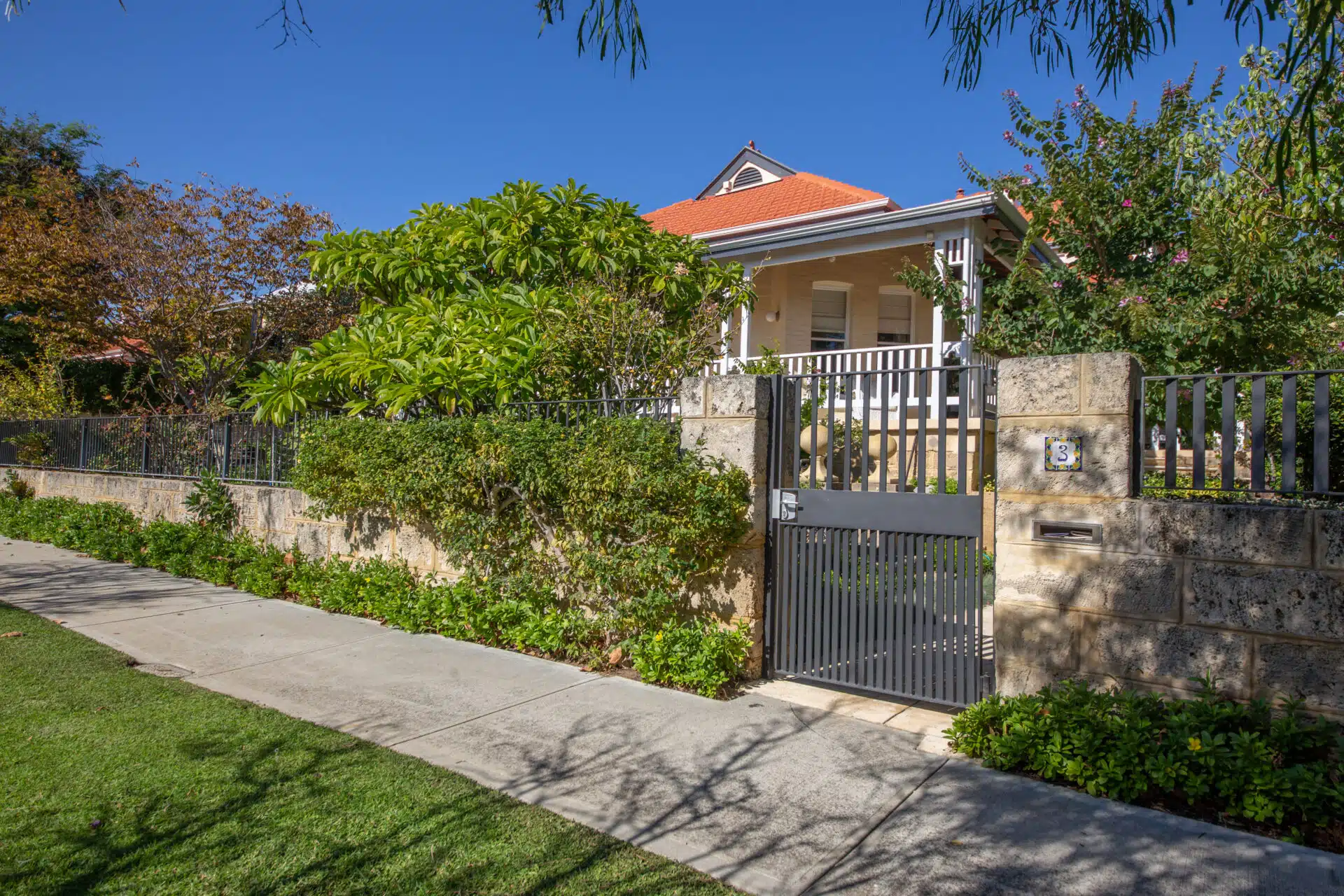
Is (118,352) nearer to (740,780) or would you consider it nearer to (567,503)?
(567,503)

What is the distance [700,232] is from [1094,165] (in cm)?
935

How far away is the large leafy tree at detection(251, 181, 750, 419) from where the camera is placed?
7.41 meters

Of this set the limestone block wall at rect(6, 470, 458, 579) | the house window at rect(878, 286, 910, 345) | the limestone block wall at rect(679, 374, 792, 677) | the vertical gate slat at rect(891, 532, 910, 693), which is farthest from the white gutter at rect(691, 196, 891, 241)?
the vertical gate slat at rect(891, 532, 910, 693)

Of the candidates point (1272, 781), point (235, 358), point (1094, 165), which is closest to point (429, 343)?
point (1272, 781)

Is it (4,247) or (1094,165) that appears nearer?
(1094,165)

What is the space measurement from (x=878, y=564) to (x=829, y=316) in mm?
12266

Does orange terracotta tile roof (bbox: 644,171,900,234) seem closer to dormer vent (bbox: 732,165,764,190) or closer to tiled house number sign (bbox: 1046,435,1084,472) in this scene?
dormer vent (bbox: 732,165,764,190)

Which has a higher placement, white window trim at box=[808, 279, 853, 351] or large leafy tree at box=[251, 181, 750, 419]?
white window trim at box=[808, 279, 853, 351]

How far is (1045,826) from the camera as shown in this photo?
3.68 meters

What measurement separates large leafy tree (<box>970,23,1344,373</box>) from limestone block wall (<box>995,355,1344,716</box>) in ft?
18.1

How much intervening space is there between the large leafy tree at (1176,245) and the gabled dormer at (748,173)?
12.1 metres

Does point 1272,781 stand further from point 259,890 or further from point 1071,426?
point 259,890

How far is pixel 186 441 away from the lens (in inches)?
447

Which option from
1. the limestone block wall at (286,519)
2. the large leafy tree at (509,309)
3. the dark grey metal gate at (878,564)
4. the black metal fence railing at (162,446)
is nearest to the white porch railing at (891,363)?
the large leafy tree at (509,309)
